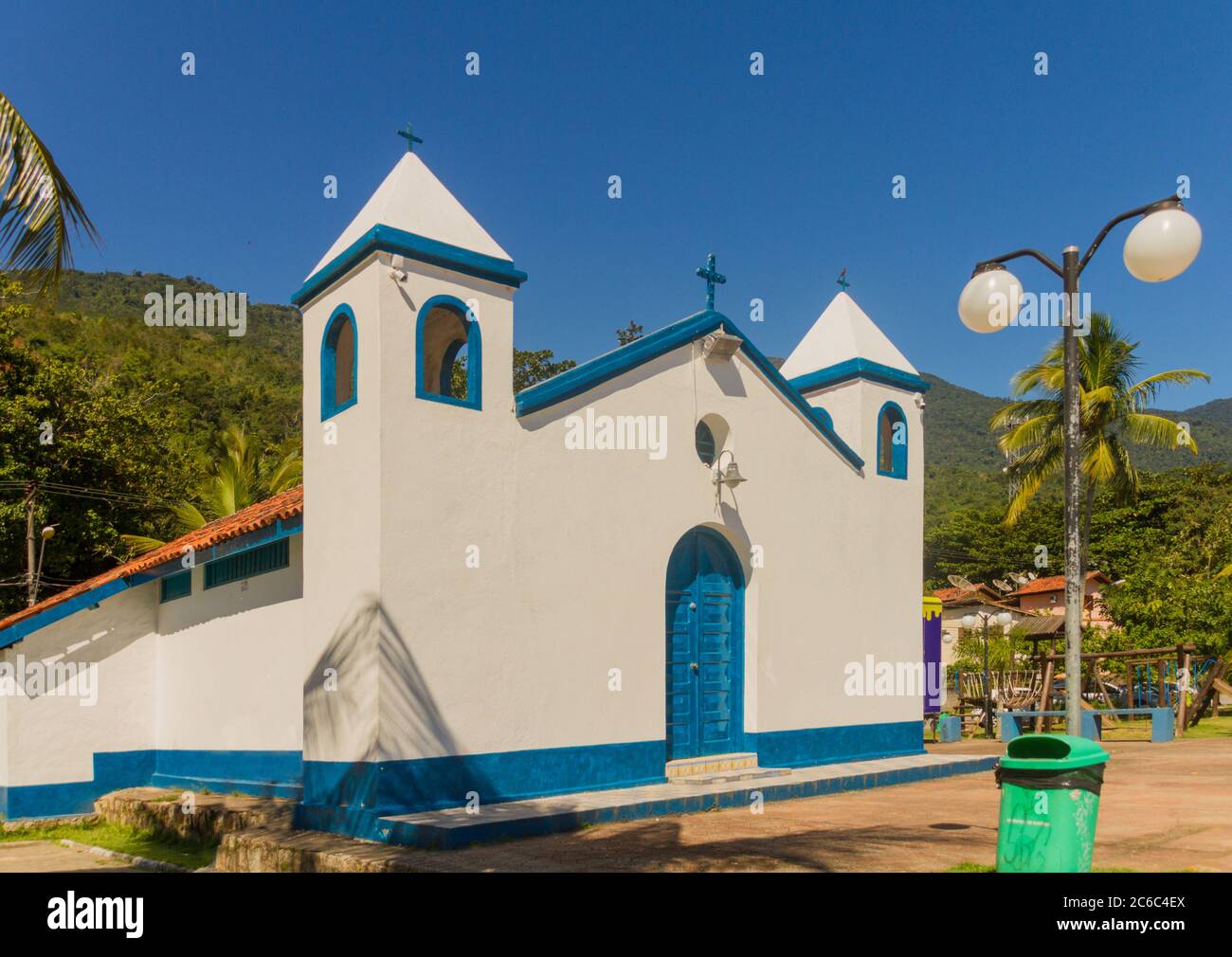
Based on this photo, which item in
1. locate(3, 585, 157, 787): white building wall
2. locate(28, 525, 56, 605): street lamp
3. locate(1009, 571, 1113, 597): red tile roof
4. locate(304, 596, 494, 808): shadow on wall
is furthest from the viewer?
locate(1009, 571, 1113, 597): red tile roof

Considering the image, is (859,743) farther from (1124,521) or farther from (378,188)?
(1124,521)

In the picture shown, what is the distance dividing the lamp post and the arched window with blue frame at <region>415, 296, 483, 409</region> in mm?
4677

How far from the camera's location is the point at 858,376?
1506cm

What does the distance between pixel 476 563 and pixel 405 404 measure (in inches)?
65.7

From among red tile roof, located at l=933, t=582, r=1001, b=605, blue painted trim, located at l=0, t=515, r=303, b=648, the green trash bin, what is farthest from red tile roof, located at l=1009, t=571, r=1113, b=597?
the green trash bin

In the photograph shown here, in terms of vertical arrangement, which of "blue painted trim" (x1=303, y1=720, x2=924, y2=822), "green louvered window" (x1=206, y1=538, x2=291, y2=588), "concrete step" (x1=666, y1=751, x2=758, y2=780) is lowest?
"concrete step" (x1=666, y1=751, x2=758, y2=780)

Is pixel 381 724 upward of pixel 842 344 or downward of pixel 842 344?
downward

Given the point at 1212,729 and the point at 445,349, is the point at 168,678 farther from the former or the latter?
the point at 1212,729

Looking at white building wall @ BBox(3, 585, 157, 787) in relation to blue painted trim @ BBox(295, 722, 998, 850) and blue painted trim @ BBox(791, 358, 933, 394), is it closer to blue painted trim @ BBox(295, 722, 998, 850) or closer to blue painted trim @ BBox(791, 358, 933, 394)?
blue painted trim @ BBox(295, 722, 998, 850)

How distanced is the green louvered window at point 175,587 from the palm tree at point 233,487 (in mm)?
7802

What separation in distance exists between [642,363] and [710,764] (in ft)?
15.1

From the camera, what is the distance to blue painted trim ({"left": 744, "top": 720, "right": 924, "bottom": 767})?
1297cm

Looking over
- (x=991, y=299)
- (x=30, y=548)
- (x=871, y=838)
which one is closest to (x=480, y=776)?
(x=871, y=838)
